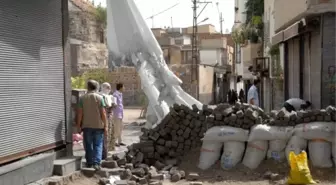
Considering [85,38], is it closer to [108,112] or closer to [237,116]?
[108,112]

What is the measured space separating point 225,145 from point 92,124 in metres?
2.47

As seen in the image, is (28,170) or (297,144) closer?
(28,170)

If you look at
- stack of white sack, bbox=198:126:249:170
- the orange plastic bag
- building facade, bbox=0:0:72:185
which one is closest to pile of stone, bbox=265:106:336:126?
stack of white sack, bbox=198:126:249:170

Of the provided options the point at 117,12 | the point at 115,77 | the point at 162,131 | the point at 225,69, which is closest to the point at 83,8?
the point at 115,77

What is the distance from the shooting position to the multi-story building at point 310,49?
1007 cm

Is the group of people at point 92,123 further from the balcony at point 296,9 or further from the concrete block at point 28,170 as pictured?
the balcony at point 296,9

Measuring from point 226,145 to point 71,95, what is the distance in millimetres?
2925

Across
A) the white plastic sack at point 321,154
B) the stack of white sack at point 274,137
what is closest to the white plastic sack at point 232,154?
the stack of white sack at point 274,137

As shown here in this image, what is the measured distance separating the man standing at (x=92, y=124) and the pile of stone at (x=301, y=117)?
3047mm

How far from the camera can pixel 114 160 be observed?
9125 mm

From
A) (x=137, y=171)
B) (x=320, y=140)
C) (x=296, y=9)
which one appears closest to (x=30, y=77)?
(x=137, y=171)

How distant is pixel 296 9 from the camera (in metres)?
12.3

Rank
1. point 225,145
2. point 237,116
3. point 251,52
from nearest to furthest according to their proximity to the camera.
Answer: point 225,145 < point 237,116 < point 251,52

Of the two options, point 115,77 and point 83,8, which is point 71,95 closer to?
point 115,77
